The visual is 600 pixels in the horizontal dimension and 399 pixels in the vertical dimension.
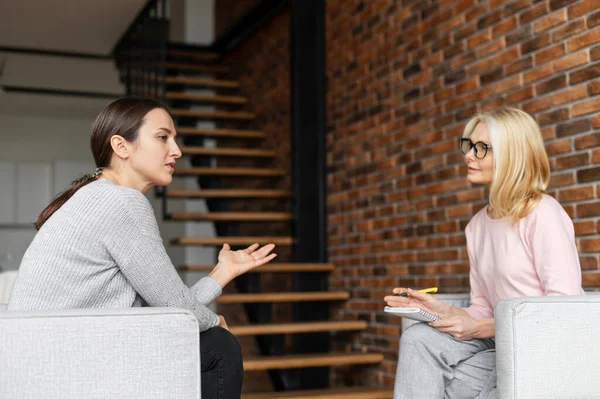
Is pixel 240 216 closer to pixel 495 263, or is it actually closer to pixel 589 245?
pixel 589 245

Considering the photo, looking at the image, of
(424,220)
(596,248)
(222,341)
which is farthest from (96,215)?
(424,220)

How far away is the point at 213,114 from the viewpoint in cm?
634

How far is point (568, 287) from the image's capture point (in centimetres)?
227

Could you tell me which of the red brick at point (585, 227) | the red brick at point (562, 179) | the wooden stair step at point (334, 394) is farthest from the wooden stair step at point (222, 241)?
the red brick at point (585, 227)

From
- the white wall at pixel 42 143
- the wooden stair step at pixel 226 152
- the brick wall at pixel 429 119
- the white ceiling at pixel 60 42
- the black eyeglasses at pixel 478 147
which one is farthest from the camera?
the white wall at pixel 42 143

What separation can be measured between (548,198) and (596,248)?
0.66 meters

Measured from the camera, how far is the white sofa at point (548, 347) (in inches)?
80.7

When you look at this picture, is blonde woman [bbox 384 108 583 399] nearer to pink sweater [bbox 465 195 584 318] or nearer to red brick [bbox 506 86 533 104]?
pink sweater [bbox 465 195 584 318]

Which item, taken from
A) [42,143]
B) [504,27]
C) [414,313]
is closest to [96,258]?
[414,313]

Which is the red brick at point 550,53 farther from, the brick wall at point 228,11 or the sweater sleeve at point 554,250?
the brick wall at point 228,11

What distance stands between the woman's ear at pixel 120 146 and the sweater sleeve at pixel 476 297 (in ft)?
3.92

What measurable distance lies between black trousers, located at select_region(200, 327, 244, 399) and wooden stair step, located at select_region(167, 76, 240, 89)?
4.78 metres

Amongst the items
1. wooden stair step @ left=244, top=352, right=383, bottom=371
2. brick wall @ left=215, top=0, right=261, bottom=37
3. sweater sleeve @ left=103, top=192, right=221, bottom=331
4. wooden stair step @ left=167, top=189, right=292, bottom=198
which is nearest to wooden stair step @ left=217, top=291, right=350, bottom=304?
wooden stair step @ left=244, top=352, right=383, bottom=371

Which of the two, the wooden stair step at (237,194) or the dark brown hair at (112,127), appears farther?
the wooden stair step at (237,194)
